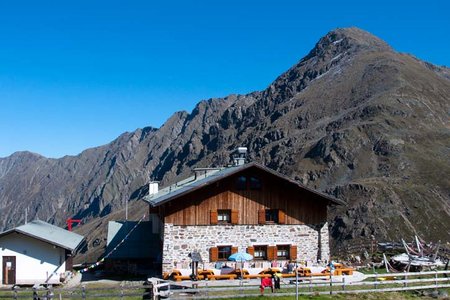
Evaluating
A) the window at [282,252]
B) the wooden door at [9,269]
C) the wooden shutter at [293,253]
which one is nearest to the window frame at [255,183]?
the window at [282,252]

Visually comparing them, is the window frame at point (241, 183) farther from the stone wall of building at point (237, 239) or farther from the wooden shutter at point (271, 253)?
the wooden shutter at point (271, 253)

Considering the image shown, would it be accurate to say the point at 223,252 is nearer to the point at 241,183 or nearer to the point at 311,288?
the point at 241,183

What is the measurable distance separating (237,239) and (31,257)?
13161mm

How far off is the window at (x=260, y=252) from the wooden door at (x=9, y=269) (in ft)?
49.9

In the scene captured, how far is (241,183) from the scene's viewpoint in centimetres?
3459

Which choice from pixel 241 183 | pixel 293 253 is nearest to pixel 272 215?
pixel 293 253

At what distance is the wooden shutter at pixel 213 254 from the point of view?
33144 millimetres

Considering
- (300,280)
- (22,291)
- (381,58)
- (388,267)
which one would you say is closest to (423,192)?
(388,267)

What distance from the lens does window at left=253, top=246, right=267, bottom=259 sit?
3400 cm

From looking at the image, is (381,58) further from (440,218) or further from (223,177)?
(223,177)

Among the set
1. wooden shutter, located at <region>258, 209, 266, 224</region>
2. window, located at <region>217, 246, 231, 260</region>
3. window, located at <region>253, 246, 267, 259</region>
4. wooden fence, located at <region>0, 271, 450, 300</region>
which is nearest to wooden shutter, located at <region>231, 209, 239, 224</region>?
wooden shutter, located at <region>258, 209, 266, 224</region>

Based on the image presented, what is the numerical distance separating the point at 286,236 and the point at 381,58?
17831 cm

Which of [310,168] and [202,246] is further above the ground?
[310,168]

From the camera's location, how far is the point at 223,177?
33.6 meters
